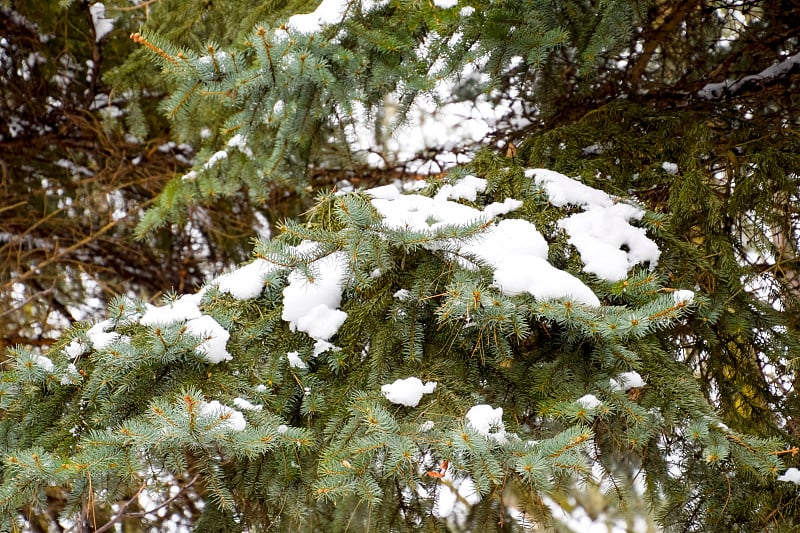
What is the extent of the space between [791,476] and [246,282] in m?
1.91

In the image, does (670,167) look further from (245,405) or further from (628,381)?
(245,405)

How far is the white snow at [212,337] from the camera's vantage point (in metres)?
1.94

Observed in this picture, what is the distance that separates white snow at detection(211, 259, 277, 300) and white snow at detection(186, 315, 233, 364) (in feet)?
0.53

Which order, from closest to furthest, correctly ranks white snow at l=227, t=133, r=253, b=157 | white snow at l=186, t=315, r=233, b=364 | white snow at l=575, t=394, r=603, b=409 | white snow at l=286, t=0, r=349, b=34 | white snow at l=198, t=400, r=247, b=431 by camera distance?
white snow at l=198, t=400, r=247, b=431
white snow at l=575, t=394, r=603, b=409
white snow at l=186, t=315, r=233, b=364
white snow at l=286, t=0, r=349, b=34
white snow at l=227, t=133, r=253, b=157

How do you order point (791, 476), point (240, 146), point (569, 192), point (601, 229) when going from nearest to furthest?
point (791, 476) → point (601, 229) → point (569, 192) → point (240, 146)

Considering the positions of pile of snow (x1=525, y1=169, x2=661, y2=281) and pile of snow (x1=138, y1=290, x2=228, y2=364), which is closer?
pile of snow (x1=138, y1=290, x2=228, y2=364)

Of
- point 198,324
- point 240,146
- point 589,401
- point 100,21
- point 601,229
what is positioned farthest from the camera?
point 100,21

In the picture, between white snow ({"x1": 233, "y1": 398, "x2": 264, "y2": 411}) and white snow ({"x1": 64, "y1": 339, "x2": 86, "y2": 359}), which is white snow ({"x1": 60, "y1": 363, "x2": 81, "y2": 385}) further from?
white snow ({"x1": 233, "y1": 398, "x2": 264, "y2": 411})

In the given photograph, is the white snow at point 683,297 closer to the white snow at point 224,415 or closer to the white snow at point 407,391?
the white snow at point 407,391

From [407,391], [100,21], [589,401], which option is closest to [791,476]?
[589,401]

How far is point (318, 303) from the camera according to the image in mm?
2045

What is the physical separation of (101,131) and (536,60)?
365cm

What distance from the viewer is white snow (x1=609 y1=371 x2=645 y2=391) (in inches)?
73.2

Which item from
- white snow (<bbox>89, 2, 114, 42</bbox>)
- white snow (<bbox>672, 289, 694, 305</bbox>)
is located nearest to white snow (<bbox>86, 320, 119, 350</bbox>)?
white snow (<bbox>672, 289, 694, 305</bbox>)
